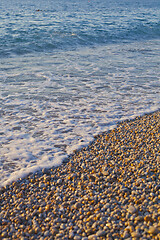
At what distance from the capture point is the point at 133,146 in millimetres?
4637

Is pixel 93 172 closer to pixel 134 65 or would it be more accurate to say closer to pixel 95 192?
pixel 95 192

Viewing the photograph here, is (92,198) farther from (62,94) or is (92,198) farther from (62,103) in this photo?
(62,94)

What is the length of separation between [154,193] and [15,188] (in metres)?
2.03

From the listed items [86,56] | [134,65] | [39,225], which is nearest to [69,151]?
[39,225]

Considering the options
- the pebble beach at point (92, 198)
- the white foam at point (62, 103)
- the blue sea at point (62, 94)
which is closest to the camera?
the pebble beach at point (92, 198)

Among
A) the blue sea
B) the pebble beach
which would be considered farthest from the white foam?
the pebble beach

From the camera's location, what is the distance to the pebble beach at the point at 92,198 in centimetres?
296

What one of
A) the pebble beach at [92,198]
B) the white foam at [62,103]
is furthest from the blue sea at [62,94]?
the pebble beach at [92,198]

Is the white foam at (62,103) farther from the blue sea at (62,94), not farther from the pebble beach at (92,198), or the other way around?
the pebble beach at (92,198)

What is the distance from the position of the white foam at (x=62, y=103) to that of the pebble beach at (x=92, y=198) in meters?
0.49

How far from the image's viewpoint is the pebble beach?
116 inches

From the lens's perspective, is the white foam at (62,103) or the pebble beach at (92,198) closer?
the pebble beach at (92,198)

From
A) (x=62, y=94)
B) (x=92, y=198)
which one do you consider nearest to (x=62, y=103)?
(x=62, y=94)

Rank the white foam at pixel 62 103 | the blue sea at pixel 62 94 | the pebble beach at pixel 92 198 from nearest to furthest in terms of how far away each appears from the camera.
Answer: the pebble beach at pixel 92 198 → the white foam at pixel 62 103 → the blue sea at pixel 62 94
